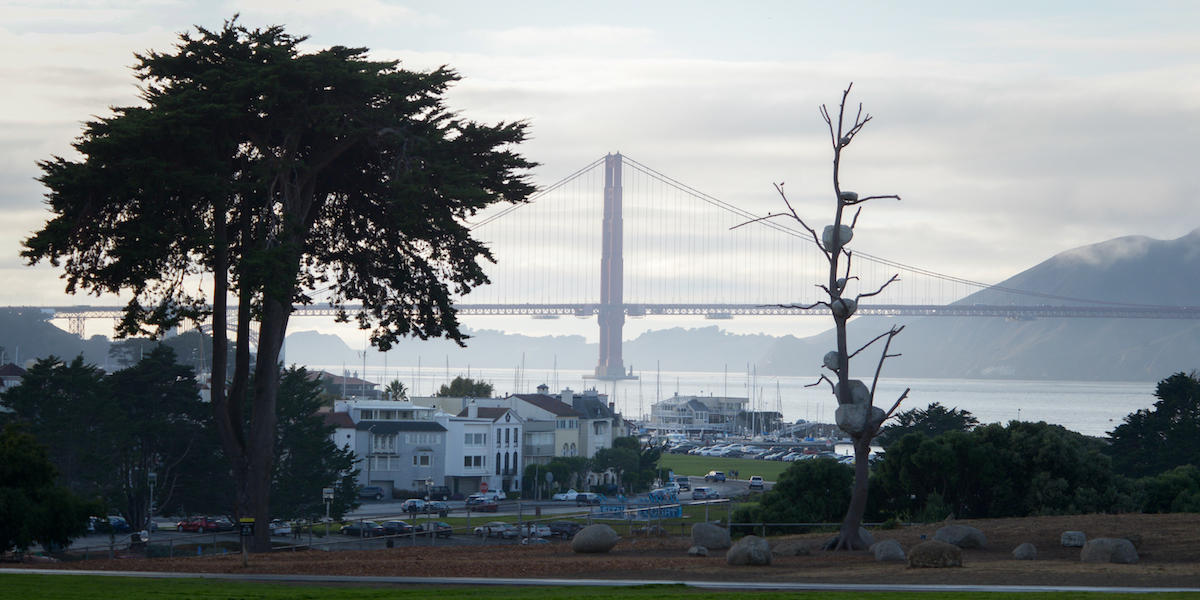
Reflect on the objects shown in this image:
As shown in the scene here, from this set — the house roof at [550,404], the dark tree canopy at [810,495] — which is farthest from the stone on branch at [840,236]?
the house roof at [550,404]

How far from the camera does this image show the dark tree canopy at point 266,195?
1217 inches

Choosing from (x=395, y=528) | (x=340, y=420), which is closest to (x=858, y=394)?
(x=395, y=528)

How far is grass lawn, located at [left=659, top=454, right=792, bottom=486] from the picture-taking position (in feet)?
384

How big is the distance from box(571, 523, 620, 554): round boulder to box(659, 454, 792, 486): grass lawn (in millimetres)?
78787

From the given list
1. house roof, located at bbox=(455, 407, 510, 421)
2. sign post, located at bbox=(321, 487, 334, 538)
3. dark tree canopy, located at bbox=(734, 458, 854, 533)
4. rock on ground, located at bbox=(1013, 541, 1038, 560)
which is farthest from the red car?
rock on ground, located at bbox=(1013, 541, 1038, 560)

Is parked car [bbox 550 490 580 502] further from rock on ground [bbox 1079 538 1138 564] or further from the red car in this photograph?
rock on ground [bbox 1079 538 1138 564]

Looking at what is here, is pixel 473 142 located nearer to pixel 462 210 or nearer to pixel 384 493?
pixel 462 210

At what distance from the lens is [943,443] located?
36.6 m

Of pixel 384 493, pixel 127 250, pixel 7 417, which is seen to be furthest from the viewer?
pixel 384 493

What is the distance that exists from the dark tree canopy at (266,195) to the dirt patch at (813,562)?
26.8 feet

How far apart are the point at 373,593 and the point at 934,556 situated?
886cm

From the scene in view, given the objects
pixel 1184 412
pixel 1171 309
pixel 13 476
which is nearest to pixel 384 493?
pixel 1184 412

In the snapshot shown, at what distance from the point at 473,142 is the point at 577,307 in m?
152

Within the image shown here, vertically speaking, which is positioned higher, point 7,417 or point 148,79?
point 148,79
